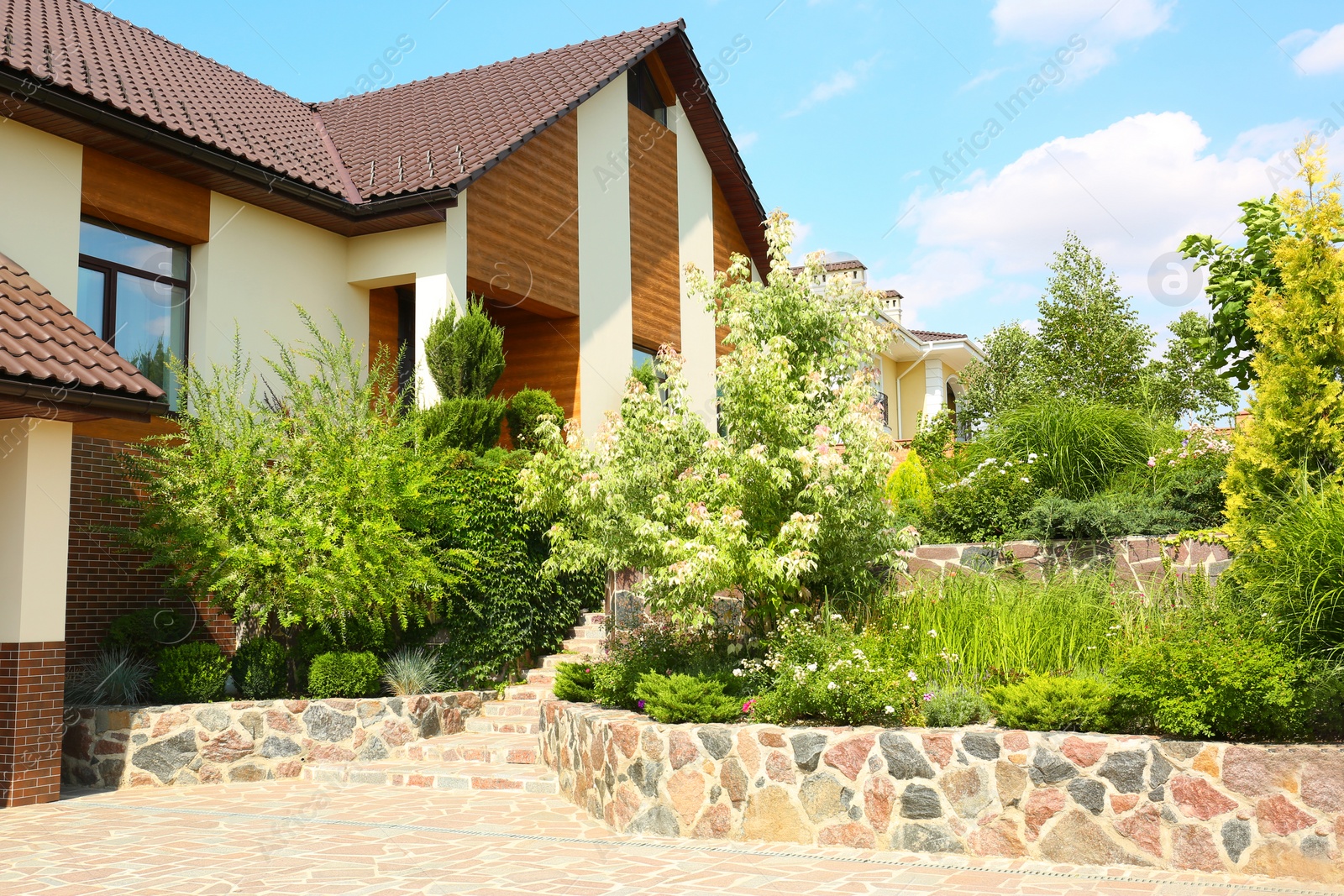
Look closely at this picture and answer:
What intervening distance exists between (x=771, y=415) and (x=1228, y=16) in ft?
16.8

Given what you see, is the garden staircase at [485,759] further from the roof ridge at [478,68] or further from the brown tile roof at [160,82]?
the roof ridge at [478,68]

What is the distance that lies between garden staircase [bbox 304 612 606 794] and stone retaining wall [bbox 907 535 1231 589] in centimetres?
362

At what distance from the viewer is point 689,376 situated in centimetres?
1911

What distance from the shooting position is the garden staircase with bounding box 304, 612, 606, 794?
9658 millimetres

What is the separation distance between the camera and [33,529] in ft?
29.4

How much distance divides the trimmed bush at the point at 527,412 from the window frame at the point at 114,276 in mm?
4325

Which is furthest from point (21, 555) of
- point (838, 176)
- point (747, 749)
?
point (838, 176)

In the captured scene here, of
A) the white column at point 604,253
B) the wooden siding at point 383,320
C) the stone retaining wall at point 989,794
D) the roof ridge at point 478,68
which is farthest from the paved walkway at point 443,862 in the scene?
the roof ridge at point 478,68

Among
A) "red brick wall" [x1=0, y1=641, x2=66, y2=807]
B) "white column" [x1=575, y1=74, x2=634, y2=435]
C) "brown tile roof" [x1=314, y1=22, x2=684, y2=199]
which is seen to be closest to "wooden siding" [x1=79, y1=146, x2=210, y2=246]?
"brown tile roof" [x1=314, y1=22, x2=684, y2=199]

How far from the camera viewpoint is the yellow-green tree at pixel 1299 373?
7.31 metres

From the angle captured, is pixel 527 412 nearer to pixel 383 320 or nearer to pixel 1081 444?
pixel 383 320

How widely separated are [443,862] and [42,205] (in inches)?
340

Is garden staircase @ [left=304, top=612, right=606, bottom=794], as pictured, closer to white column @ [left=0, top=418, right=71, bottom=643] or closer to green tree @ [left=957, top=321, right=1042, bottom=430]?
white column @ [left=0, top=418, right=71, bottom=643]

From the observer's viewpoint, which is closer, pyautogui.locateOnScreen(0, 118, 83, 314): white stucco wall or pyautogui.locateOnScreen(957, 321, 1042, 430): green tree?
pyautogui.locateOnScreen(0, 118, 83, 314): white stucco wall
